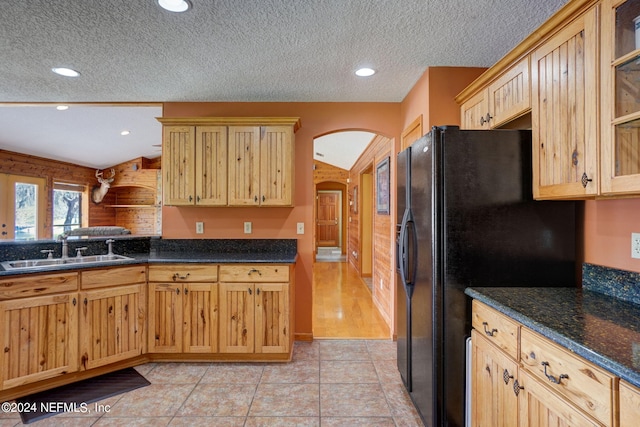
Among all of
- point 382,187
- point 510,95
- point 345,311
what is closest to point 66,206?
point 345,311

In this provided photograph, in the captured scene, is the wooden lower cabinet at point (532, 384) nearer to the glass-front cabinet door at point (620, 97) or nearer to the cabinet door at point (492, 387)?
the cabinet door at point (492, 387)

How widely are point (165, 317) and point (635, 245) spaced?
3.11m

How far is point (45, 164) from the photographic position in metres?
6.32

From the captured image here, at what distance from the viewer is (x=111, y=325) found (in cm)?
260

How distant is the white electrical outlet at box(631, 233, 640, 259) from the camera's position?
57.4 inches

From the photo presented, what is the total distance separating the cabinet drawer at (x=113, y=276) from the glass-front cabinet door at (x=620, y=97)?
10.1ft

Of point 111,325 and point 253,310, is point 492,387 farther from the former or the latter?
point 111,325

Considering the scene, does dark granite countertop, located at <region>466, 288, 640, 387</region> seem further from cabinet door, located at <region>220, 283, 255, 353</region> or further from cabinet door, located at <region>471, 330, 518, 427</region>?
cabinet door, located at <region>220, 283, 255, 353</region>

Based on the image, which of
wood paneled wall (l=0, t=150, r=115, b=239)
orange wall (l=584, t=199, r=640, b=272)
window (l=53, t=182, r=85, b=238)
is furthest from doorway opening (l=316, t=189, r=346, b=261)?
orange wall (l=584, t=199, r=640, b=272)

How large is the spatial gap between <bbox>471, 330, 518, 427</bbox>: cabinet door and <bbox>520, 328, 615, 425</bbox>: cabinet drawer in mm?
137

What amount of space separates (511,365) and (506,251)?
2.03 feet

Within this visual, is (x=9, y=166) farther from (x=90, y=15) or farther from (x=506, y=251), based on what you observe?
(x=506, y=251)

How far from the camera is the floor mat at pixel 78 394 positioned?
7.09 feet

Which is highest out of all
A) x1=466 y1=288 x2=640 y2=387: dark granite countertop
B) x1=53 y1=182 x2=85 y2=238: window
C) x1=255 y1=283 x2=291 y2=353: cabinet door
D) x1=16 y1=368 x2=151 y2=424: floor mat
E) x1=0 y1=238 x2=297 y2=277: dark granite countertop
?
x1=53 y1=182 x2=85 y2=238: window
